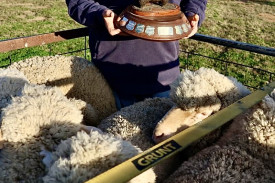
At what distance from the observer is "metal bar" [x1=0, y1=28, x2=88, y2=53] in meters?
1.80

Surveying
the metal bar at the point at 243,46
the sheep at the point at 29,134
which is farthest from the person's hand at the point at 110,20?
the metal bar at the point at 243,46

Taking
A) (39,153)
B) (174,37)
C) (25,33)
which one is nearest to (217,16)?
(25,33)

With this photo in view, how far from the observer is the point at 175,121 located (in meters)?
1.27

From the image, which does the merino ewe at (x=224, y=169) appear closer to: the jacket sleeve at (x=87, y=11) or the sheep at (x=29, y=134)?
the sheep at (x=29, y=134)

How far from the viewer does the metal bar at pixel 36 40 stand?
1801mm

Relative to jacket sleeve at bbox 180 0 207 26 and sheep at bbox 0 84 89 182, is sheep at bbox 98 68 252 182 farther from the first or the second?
jacket sleeve at bbox 180 0 207 26

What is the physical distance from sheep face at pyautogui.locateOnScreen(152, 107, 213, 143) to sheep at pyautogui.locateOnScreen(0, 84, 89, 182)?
36cm

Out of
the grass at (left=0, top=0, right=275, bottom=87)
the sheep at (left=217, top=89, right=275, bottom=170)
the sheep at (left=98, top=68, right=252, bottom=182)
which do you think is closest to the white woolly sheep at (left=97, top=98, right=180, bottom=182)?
the sheep at (left=98, top=68, right=252, bottom=182)

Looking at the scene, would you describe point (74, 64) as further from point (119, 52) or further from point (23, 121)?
point (23, 121)

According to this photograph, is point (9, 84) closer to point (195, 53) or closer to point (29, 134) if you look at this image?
point (29, 134)

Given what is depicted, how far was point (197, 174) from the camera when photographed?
1.04 m

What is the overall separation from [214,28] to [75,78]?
5600mm

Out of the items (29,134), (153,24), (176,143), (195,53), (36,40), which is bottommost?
(195,53)

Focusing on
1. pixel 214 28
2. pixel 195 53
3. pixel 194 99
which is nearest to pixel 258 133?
pixel 194 99
